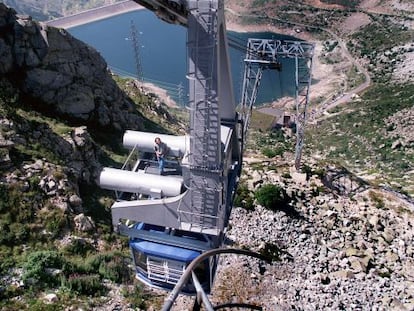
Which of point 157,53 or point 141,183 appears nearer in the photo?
point 141,183

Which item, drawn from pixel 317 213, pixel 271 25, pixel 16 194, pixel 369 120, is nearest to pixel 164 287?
pixel 16 194

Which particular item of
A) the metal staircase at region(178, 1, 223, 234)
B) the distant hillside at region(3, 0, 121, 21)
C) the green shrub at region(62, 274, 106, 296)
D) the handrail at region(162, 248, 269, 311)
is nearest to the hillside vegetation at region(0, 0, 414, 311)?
the green shrub at region(62, 274, 106, 296)

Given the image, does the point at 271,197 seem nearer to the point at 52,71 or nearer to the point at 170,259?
the point at 170,259

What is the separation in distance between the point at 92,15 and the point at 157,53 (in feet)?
132

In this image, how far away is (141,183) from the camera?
10500mm

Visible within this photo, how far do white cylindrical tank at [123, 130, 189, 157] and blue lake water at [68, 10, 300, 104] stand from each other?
3971 cm

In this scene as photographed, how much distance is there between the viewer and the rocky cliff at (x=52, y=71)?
19.0m

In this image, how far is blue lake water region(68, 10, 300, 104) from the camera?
65.8 m

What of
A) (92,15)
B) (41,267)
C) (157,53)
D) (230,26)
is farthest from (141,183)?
(92,15)

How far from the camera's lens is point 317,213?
1909 cm

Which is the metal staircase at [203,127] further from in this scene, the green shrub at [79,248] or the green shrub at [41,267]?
the green shrub at [79,248]

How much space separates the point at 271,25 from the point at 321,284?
7531 centimetres

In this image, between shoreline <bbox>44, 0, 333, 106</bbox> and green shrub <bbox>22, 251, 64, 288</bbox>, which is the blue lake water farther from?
green shrub <bbox>22, 251, 64, 288</bbox>

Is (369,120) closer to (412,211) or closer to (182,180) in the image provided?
(412,211)
